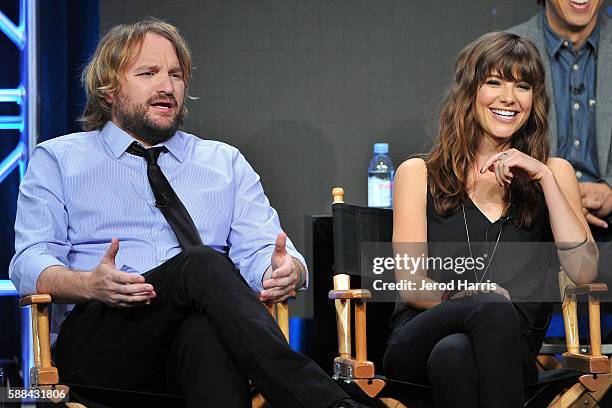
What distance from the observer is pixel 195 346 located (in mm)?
2297

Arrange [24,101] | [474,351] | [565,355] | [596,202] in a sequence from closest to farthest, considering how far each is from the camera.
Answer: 1. [474,351]
2. [565,355]
3. [596,202]
4. [24,101]

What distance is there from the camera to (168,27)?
2.99m

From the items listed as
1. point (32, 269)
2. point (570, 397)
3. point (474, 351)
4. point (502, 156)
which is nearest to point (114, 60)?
point (32, 269)

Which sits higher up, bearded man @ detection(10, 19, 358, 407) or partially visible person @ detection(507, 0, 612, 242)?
partially visible person @ detection(507, 0, 612, 242)

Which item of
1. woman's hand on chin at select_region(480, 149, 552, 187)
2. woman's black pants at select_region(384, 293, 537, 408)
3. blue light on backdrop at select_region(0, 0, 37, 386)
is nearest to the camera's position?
woman's black pants at select_region(384, 293, 537, 408)

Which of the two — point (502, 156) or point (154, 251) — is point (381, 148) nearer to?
point (502, 156)

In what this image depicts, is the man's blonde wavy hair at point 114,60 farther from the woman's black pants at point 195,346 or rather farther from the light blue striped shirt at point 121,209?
the woman's black pants at point 195,346

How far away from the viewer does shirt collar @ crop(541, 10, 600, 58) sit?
144 inches

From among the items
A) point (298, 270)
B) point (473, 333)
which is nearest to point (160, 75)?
point (298, 270)

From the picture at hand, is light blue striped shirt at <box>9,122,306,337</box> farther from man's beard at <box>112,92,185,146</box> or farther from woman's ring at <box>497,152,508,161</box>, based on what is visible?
woman's ring at <box>497,152,508,161</box>

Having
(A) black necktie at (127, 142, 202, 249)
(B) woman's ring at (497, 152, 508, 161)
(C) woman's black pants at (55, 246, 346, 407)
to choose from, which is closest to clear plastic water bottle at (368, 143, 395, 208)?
(B) woman's ring at (497, 152, 508, 161)

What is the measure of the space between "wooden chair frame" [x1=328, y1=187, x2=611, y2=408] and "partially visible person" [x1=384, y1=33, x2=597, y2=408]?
0.23ft

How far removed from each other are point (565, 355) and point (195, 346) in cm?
109

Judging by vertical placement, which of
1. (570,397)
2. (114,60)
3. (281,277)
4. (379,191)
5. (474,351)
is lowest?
(570,397)
